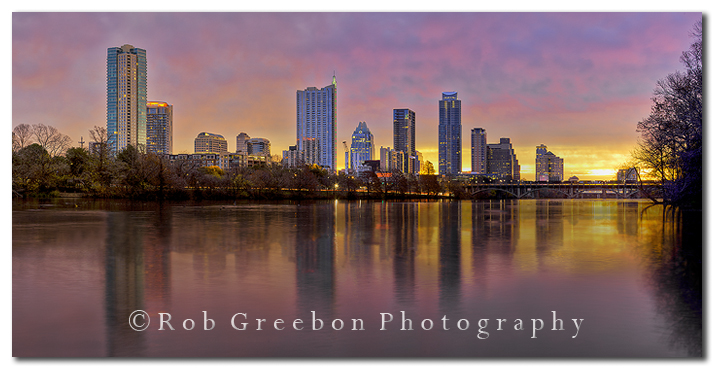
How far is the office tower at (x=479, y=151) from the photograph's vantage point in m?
133

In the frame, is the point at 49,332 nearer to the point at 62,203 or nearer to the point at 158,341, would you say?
the point at 158,341

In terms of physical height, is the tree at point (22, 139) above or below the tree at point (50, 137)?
below

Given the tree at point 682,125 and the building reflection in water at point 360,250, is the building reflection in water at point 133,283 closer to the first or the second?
the building reflection in water at point 360,250

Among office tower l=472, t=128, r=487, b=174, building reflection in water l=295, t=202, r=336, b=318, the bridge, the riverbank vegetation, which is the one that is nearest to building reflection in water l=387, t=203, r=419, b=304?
building reflection in water l=295, t=202, r=336, b=318

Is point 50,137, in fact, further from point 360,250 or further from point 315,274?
point 315,274

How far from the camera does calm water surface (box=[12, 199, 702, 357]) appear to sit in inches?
289

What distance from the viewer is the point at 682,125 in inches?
742

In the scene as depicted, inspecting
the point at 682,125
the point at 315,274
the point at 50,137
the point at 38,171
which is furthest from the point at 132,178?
the point at 682,125

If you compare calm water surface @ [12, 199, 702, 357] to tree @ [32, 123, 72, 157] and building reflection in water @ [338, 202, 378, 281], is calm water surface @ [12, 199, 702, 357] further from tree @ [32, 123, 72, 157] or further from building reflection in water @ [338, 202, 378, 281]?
tree @ [32, 123, 72, 157]

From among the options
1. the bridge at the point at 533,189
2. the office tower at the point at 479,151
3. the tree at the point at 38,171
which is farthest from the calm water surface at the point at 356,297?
the office tower at the point at 479,151

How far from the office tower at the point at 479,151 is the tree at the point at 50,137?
109921mm

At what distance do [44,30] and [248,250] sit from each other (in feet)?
29.0

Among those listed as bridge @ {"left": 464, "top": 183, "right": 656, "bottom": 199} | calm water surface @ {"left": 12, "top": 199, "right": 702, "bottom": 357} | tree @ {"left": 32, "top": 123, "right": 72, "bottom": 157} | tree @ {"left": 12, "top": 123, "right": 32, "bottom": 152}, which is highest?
tree @ {"left": 32, "top": 123, "right": 72, "bottom": 157}

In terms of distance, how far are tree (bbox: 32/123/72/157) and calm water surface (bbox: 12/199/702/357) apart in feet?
12.7
